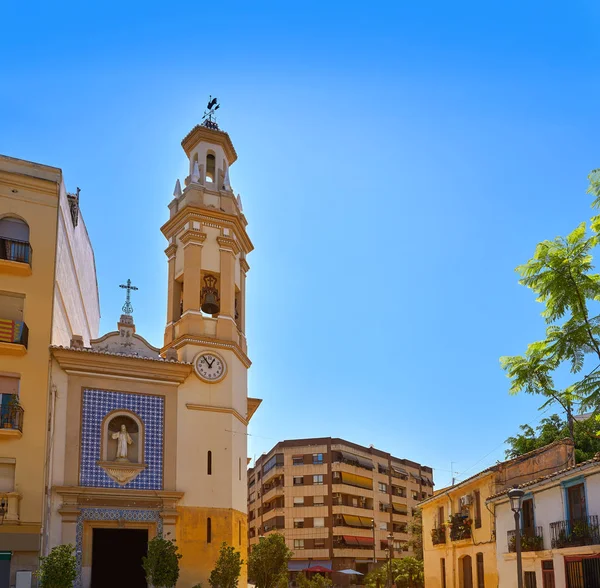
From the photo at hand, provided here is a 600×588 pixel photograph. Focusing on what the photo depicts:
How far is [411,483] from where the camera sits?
3191 inches

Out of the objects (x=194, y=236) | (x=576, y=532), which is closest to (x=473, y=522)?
(x=576, y=532)

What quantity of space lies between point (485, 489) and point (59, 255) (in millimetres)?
17471

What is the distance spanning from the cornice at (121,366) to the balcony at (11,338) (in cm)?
126

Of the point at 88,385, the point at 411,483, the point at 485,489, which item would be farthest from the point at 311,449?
the point at 88,385

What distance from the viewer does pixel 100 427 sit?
26.5m

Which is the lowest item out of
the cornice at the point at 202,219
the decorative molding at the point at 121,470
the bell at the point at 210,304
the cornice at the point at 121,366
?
the decorative molding at the point at 121,470

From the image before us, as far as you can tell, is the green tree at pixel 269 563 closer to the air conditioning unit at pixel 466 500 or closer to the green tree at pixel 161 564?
the green tree at pixel 161 564

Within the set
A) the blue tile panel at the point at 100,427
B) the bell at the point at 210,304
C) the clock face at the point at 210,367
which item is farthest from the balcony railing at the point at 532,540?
the bell at the point at 210,304

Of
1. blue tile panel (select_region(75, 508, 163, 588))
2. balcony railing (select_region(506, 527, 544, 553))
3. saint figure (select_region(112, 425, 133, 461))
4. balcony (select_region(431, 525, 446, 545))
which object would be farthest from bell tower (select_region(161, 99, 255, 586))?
balcony railing (select_region(506, 527, 544, 553))

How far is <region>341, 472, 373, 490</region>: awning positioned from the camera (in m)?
69.5

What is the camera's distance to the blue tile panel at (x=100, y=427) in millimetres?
25953

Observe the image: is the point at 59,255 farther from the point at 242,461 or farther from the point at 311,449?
the point at 311,449

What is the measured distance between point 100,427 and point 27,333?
3.95 m

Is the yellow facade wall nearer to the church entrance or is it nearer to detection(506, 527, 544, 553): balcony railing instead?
the church entrance
